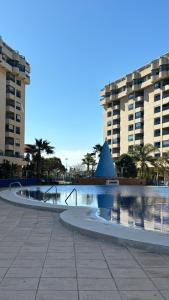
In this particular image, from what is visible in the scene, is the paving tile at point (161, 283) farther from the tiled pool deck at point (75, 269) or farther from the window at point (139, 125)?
the window at point (139, 125)

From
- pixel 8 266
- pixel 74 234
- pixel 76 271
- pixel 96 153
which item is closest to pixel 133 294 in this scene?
pixel 76 271

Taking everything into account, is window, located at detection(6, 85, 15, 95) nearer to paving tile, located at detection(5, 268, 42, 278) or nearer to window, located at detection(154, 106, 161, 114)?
window, located at detection(154, 106, 161, 114)

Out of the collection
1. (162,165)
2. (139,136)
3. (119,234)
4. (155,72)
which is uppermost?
(155,72)

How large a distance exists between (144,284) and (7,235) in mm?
4959

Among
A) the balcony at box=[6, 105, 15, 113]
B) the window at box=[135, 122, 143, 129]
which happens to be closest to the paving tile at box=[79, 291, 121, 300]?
the balcony at box=[6, 105, 15, 113]

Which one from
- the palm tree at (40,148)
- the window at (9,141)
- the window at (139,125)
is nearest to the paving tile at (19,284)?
the palm tree at (40,148)

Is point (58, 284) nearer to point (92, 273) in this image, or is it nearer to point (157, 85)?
point (92, 273)

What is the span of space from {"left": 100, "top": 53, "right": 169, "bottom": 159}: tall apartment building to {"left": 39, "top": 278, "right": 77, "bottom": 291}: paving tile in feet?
254

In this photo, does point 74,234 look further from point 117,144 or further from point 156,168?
point 117,144

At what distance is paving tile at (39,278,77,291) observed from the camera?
4.95 m

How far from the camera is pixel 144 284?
5.16 metres

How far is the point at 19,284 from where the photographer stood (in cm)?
511

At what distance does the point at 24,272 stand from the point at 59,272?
0.52 m

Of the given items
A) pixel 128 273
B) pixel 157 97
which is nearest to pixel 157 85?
pixel 157 97
